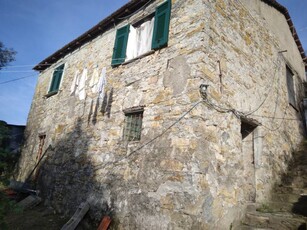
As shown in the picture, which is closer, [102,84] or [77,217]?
[77,217]

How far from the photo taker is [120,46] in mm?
6430

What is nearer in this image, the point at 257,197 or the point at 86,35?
the point at 257,197

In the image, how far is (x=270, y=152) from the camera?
19.0ft

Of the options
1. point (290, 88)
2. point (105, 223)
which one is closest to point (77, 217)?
point (105, 223)

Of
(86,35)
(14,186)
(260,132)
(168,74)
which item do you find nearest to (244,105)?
(260,132)

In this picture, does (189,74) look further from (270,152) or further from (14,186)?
(14,186)

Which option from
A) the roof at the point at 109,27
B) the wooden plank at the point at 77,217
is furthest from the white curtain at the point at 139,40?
the wooden plank at the point at 77,217

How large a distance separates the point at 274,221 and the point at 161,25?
4645 mm

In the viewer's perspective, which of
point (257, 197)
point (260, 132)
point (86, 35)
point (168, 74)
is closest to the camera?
point (168, 74)

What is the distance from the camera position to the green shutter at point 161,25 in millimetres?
5105

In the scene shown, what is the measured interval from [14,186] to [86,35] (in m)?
5.86

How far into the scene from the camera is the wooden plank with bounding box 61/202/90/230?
15.6 ft

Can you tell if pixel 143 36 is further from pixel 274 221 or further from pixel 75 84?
pixel 274 221

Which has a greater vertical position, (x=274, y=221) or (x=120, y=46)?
(x=120, y=46)
